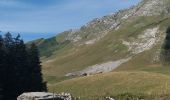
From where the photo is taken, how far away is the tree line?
67.8 metres

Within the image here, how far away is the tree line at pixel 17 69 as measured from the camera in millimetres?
67800

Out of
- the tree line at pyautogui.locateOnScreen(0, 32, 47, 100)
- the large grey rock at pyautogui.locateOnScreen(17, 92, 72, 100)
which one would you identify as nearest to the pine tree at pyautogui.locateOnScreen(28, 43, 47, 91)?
the tree line at pyautogui.locateOnScreen(0, 32, 47, 100)

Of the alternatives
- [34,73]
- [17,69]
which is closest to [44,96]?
[17,69]

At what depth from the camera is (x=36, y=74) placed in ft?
261

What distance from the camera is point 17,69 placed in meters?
72.8

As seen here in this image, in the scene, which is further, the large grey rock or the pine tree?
the pine tree

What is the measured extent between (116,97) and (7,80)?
25.0 m

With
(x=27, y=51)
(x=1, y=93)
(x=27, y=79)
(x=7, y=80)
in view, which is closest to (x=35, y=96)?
(x=1, y=93)

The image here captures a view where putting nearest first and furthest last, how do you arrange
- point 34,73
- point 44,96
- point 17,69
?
point 44,96, point 17,69, point 34,73

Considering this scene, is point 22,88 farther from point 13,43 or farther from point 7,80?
point 13,43

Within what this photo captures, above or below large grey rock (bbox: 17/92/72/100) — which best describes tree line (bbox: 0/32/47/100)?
above

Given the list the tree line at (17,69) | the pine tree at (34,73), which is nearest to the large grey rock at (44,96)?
the tree line at (17,69)

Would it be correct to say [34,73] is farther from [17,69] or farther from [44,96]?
[44,96]

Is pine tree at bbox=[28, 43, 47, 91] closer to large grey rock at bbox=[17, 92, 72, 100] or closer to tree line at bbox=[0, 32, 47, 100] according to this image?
tree line at bbox=[0, 32, 47, 100]
